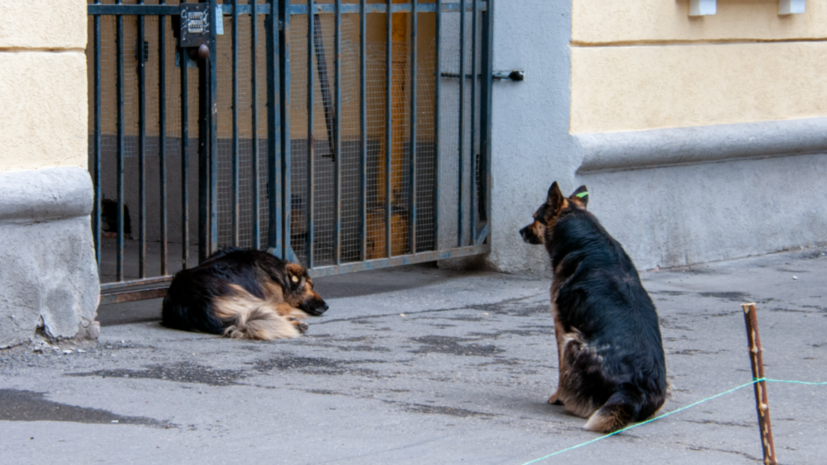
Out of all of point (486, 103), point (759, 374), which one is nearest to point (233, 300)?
point (486, 103)

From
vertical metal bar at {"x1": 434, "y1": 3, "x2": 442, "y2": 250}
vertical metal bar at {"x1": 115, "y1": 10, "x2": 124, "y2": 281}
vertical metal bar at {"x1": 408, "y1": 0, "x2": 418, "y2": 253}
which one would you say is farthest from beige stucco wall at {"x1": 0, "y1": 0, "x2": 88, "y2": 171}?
vertical metal bar at {"x1": 434, "y1": 3, "x2": 442, "y2": 250}

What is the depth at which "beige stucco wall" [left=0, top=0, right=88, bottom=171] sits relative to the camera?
18.1 ft

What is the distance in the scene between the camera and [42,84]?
568cm

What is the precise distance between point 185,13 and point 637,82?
13.3ft

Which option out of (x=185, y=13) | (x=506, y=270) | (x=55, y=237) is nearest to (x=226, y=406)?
(x=55, y=237)

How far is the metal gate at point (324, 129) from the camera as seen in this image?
277 inches

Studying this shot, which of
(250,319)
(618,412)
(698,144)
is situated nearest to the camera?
(618,412)

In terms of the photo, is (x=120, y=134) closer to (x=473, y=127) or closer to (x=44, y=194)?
(x=44, y=194)

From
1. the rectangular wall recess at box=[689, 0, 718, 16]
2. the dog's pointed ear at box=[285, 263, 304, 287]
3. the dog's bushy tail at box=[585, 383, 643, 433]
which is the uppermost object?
the rectangular wall recess at box=[689, 0, 718, 16]

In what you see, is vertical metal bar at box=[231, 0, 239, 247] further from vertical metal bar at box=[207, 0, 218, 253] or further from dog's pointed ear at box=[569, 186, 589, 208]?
dog's pointed ear at box=[569, 186, 589, 208]

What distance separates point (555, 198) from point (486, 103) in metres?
3.37

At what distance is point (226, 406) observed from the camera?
15.9 feet

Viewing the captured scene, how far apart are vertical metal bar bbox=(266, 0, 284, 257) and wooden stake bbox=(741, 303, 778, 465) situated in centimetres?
426

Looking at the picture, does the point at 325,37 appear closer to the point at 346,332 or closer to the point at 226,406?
the point at 346,332
